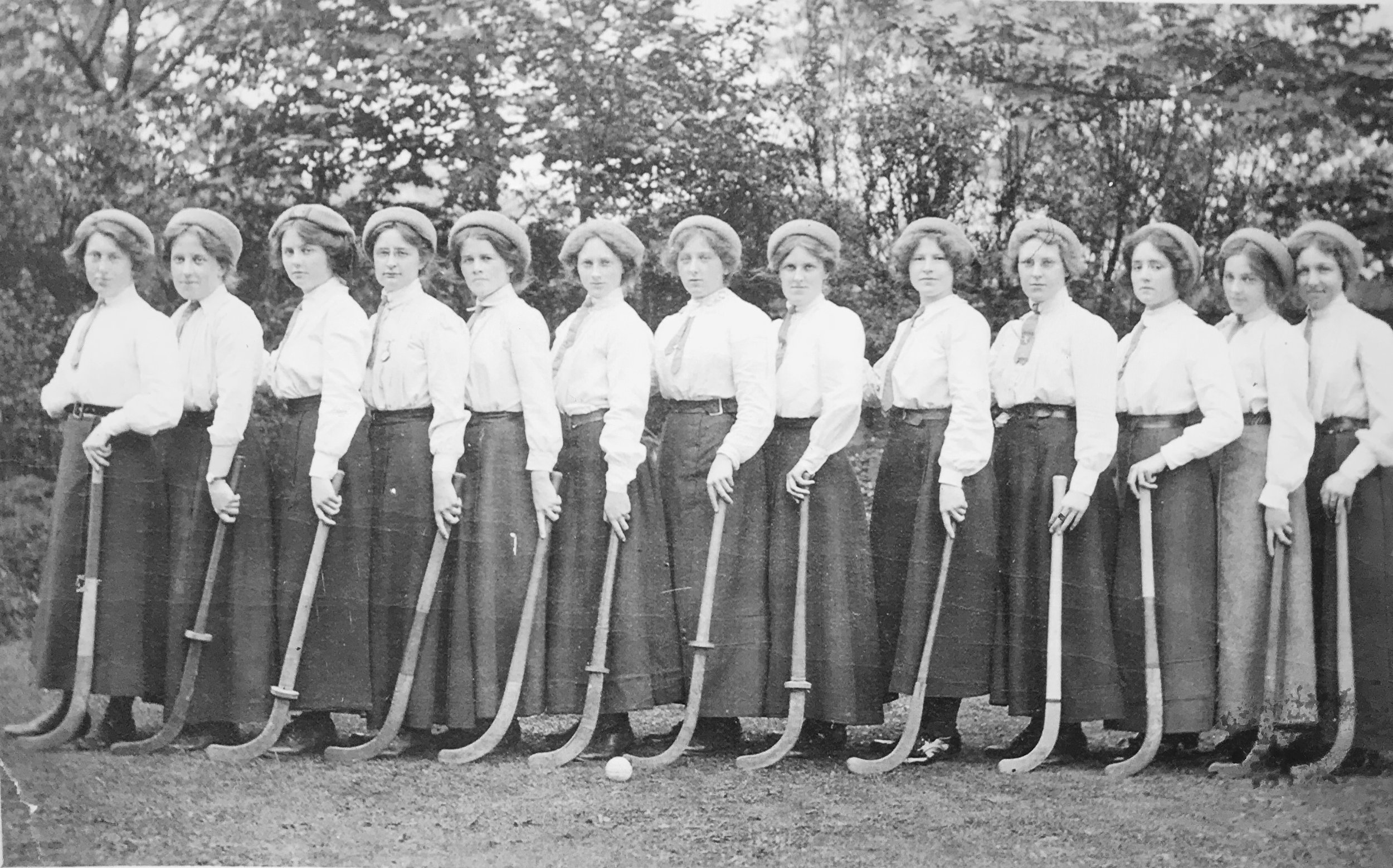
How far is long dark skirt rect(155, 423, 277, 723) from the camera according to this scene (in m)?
5.06

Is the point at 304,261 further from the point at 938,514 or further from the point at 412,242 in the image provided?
the point at 938,514

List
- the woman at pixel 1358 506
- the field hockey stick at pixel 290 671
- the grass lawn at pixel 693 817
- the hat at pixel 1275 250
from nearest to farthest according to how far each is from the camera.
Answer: the grass lawn at pixel 693 817, the field hockey stick at pixel 290 671, the woman at pixel 1358 506, the hat at pixel 1275 250

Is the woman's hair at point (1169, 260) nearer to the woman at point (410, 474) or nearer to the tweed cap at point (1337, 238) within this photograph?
the tweed cap at point (1337, 238)

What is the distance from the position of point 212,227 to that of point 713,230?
182 centimetres

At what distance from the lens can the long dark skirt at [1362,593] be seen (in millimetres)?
5125

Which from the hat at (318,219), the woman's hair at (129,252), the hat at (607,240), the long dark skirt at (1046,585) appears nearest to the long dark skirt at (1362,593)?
the long dark skirt at (1046,585)

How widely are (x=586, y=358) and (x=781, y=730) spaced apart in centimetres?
152

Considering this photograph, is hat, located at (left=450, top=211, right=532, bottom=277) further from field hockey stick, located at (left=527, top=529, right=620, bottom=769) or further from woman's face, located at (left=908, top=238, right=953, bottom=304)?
woman's face, located at (left=908, top=238, right=953, bottom=304)

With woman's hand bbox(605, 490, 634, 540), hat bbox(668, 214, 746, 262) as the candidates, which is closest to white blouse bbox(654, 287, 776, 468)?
hat bbox(668, 214, 746, 262)

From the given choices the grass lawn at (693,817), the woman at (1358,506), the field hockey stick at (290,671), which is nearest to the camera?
the grass lawn at (693,817)

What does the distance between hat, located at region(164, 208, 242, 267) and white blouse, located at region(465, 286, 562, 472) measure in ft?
3.02

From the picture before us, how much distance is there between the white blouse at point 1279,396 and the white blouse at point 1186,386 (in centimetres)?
8

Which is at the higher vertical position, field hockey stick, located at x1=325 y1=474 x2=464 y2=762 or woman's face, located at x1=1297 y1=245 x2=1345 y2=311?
woman's face, located at x1=1297 y1=245 x2=1345 y2=311

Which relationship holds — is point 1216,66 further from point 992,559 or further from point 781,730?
point 781,730
